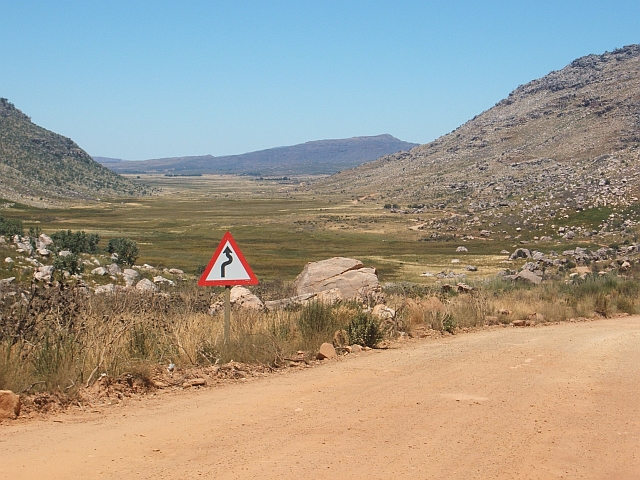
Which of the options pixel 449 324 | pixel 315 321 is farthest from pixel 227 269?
pixel 449 324

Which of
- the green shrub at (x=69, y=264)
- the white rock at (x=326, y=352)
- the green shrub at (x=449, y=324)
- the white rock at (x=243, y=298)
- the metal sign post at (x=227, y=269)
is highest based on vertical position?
the metal sign post at (x=227, y=269)

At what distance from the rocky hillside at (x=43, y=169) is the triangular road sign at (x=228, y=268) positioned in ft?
337

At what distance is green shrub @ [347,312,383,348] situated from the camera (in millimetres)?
12375

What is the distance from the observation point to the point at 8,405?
7.39 meters

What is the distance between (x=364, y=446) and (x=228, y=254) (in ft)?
15.9

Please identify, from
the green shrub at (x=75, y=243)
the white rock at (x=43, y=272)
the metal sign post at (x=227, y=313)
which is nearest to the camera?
the metal sign post at (x=227, y=313)

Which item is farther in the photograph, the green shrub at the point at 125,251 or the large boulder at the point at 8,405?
the green shrub at the point at 125,251

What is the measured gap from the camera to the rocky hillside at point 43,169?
4628 inches

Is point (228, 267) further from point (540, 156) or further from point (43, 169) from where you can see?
point (43, 169)

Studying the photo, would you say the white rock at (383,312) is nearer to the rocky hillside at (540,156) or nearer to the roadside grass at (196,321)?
the roadside grass at (196,321)

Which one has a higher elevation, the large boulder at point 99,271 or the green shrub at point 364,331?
the green shrub at point 364,331

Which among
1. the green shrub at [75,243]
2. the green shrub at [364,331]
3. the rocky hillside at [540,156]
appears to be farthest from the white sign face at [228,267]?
the rocky hillside at [540,156]

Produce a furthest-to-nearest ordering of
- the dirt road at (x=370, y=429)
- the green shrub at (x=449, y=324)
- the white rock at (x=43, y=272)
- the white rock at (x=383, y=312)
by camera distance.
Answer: the white rock at (x=43, y=272) → the green shrub at (x=449, y=324) → the white rock at (x=383, y=312) → the dirt road at (x=370, y=429)

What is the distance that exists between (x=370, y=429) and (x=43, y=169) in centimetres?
13956
